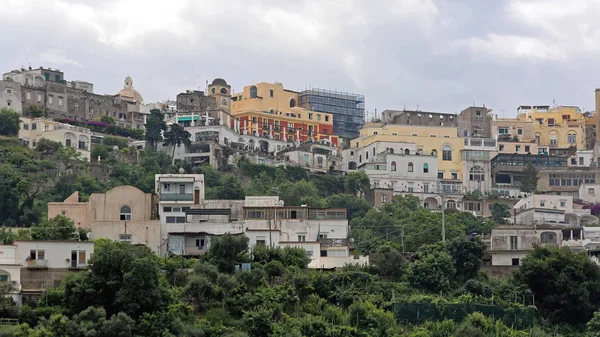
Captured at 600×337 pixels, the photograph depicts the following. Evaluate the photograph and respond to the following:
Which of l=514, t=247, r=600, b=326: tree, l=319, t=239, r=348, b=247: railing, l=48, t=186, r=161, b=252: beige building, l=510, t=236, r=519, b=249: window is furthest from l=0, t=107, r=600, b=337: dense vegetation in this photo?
l=510, t=236, r=519, b=249: window

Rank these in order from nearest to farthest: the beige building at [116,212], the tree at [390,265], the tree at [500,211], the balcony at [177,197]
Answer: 1. the tree at [390,265]
2. the beige building at [116,212]
3. the balcony at [177,197]
4. the tree at [500,211]

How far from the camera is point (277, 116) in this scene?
317 feet

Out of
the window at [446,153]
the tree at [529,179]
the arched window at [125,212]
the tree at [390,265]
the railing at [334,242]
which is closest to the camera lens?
the tree at [390,265]

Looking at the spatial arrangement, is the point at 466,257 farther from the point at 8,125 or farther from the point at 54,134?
the point at 8,125

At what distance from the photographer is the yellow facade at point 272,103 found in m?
97.9

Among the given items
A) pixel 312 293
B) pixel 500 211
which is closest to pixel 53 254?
pixel 312 293

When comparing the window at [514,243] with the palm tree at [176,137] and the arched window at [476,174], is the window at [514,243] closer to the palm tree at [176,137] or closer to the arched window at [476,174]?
the arched window at [476,174]

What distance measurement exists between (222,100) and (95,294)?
51.1 m

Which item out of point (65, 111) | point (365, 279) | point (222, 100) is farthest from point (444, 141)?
point (365, 279)

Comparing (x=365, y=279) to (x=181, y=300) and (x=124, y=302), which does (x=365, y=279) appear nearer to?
(x=181, y=300)

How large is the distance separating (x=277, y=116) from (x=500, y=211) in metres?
21.8

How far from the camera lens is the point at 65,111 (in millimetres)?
91688

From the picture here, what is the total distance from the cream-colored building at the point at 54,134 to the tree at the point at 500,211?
80.6 ft

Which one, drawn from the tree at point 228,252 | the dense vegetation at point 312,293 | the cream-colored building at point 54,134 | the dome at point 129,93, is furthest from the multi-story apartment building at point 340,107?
the tree at point 228,252
